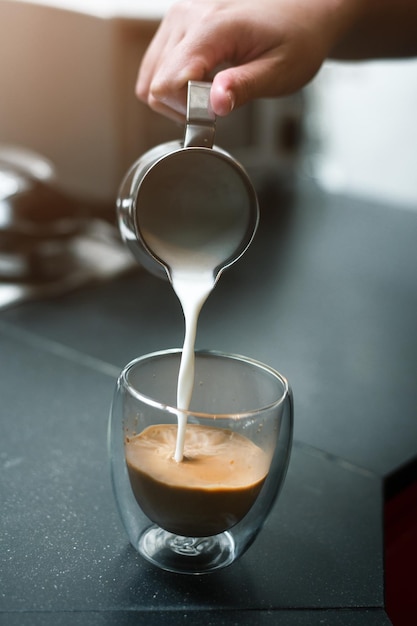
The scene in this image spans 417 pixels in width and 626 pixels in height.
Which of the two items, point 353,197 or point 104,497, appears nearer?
point 104,497

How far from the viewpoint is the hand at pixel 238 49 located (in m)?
0.77

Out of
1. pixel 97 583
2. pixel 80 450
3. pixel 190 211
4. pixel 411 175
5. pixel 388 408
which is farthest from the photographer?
pixel 411 175

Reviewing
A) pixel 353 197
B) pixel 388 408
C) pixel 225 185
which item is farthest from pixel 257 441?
pixel 353 197

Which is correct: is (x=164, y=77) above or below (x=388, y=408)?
above

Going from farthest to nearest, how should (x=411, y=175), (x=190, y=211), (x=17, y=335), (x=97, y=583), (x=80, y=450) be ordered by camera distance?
(x=411, y=175) < (x=17, y=335) < (x=80, y=450) < (x=190, y=211) < (x=97, y=583)

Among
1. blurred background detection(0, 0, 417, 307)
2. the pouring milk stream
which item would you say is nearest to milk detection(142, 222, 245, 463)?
the pouring milk stream

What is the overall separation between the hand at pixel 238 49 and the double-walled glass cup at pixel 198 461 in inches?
9.5

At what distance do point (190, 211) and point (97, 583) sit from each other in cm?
33

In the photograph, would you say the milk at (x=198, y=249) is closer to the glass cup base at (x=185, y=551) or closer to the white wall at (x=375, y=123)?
the glass cup base at (x=185, y=551)

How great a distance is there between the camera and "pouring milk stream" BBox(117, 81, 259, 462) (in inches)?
27.5

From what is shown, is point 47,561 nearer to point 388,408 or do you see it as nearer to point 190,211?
point 190,211

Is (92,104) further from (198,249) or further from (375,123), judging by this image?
(375,123)

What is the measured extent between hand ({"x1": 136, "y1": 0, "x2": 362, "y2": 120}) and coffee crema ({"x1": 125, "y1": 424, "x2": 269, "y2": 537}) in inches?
11.5

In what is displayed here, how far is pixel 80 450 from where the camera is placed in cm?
81
